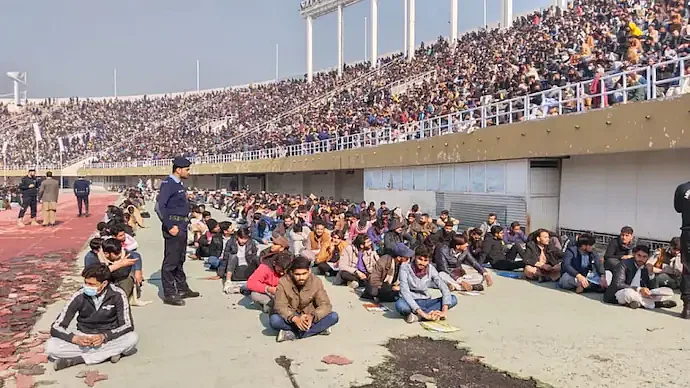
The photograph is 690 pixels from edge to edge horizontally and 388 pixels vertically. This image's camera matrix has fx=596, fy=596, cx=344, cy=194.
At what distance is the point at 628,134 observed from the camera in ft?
36.2

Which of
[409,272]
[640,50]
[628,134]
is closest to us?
[409,272]

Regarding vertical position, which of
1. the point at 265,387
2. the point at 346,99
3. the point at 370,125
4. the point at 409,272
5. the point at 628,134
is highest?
the point at 346,99

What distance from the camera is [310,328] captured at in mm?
6020

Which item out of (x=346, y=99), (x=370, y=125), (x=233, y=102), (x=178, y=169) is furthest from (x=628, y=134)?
(x=233, y=102)

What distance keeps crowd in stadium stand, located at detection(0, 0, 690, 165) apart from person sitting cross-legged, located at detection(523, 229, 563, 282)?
361 centimetres

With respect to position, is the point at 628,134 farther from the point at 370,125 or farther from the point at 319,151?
the point at 319,151

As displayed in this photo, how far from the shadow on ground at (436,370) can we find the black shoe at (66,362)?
2.45 metres

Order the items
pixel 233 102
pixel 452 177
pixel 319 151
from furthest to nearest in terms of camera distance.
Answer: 1. pixel 233 102
2. pixel 319 151
3. pixel 452 177

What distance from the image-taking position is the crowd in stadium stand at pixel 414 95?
47.2 feet

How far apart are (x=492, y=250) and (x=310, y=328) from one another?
5616 mm

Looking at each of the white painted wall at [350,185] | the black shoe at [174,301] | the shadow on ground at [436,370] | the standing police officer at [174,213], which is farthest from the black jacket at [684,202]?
the white painted wall at [350,185]

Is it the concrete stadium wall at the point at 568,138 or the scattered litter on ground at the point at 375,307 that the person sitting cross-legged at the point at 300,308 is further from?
the concrete stadium wall at the point at 568,138

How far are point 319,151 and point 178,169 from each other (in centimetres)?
2418

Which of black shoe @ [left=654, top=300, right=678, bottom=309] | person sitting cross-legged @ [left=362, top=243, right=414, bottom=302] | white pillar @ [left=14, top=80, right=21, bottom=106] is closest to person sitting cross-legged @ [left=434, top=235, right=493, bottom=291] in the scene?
person sitting cross-legged @ [left=362, top=243, right=414, bottom=302]
